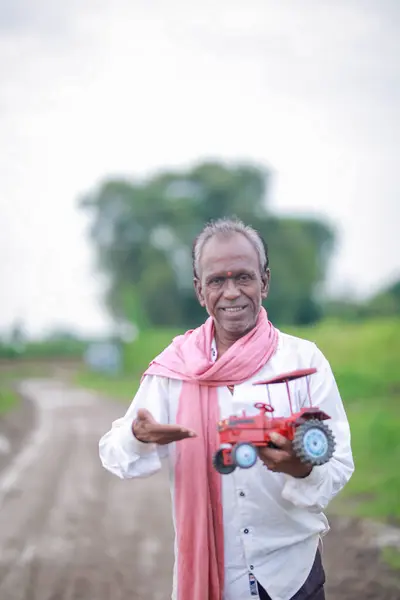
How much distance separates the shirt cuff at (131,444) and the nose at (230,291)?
49 centimetres

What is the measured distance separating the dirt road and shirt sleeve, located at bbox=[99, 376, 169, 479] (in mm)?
3481

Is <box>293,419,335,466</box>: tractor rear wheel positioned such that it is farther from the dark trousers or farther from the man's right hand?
the dark trousers

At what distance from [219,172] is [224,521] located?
38.4 m

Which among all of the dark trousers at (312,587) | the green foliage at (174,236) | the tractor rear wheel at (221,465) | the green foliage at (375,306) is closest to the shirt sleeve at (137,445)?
the tractor rear wheel at (221,465)

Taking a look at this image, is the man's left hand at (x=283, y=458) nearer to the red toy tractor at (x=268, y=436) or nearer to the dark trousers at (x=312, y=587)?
the red toy tractor at (x=268, y=436)

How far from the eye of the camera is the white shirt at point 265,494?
2.52m

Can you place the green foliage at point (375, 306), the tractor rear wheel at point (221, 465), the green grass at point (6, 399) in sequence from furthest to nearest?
the green foliage at point (375, 306) → the green grass at point (6, 399) → the tractor rear wheel at point (221, 465)

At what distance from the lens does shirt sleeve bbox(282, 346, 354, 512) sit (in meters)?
2.38

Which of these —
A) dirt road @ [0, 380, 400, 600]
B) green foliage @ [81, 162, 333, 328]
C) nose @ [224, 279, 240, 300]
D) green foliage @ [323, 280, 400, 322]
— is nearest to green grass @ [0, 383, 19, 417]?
dirt road @ [0, 380, 400, 600]

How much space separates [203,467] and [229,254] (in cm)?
66

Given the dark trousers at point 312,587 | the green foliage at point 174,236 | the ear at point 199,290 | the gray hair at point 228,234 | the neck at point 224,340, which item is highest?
the green foliage at point 174,236

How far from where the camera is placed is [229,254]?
2619mm

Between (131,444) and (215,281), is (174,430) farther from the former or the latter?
(215,281)

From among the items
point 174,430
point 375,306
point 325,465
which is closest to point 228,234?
point 174,430
